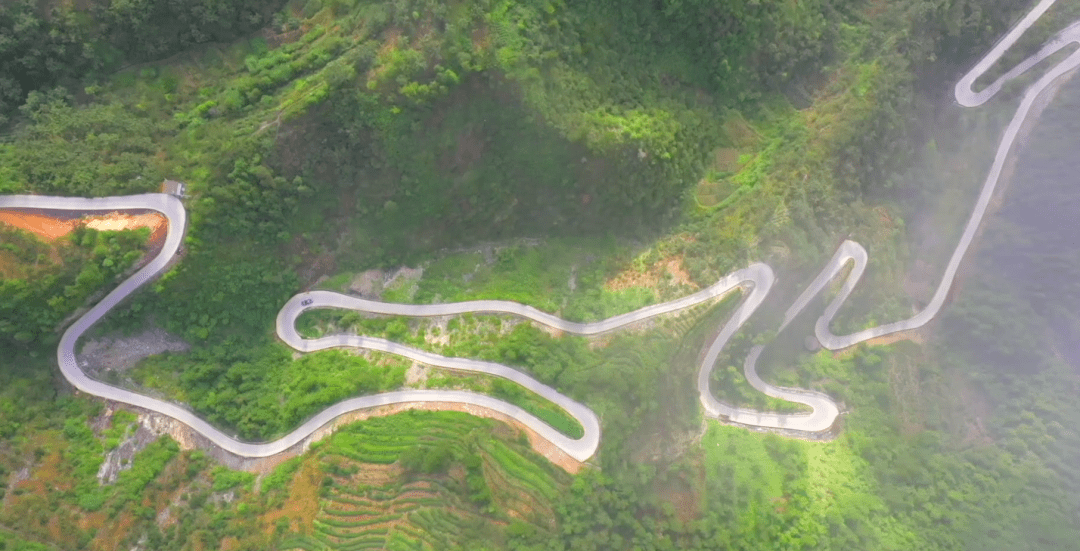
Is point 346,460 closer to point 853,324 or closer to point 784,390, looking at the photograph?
point 784,390

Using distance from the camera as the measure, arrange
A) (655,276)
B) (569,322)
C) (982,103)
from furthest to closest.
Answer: (982,103) < (655,276) < (569,322)

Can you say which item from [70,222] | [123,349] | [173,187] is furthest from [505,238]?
[70,222]

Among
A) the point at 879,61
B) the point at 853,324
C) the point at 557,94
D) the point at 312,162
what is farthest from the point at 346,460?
the point at 879,61

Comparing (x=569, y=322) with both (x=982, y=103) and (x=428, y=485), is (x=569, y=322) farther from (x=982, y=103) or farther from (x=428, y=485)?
(x=982, y=103)

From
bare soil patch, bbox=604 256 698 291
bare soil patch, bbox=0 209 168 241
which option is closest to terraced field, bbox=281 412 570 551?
bare soil patch, bbox=604 256 698 291

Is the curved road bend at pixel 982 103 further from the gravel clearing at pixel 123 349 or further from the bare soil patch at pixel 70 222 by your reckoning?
the bare soil patch at pixel 70 222

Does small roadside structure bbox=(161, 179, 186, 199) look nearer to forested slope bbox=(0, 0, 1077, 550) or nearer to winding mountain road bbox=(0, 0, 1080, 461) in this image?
winding mountain road bbox=(0, 0, 1080, 461)
